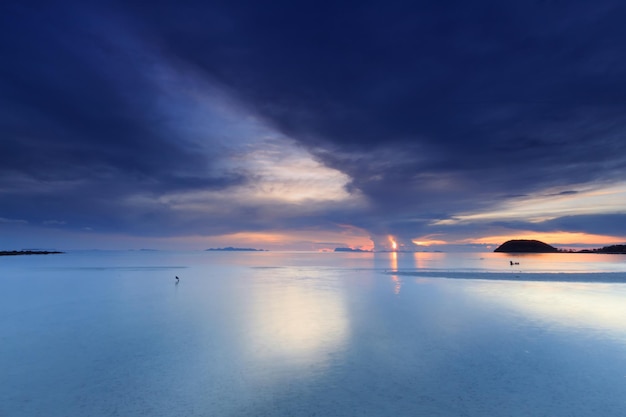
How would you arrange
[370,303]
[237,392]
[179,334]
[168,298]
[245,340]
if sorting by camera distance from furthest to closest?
1. [168,298]
2. [370,303]
3. [179,334]
4. [245,340]
5. [237,392]

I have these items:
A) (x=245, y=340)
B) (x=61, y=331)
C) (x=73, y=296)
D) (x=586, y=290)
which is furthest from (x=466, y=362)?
(x=73, y=296)

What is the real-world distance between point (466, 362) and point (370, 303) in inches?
604

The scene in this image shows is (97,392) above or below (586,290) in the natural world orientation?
below

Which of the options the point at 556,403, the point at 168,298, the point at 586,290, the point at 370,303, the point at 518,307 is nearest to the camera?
the point at 556,403

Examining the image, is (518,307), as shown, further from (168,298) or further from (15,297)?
(15,297)

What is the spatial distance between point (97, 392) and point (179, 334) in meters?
7.85

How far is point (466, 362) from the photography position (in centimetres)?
1452

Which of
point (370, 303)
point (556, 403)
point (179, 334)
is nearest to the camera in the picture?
point (556, 403)

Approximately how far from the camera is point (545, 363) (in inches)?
566

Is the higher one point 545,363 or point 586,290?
point 586,290

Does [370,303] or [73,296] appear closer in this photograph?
[370,303]

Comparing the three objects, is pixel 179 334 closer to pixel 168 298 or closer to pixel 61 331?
pixel 61 331

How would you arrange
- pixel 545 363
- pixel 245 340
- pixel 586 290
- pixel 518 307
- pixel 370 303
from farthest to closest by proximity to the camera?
pixel 586 290
pixel 370 303
pixel 518 307
pixel 245 340
pixel 545 363

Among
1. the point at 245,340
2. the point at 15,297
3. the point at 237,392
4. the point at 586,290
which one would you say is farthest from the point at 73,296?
the point at 586,290
